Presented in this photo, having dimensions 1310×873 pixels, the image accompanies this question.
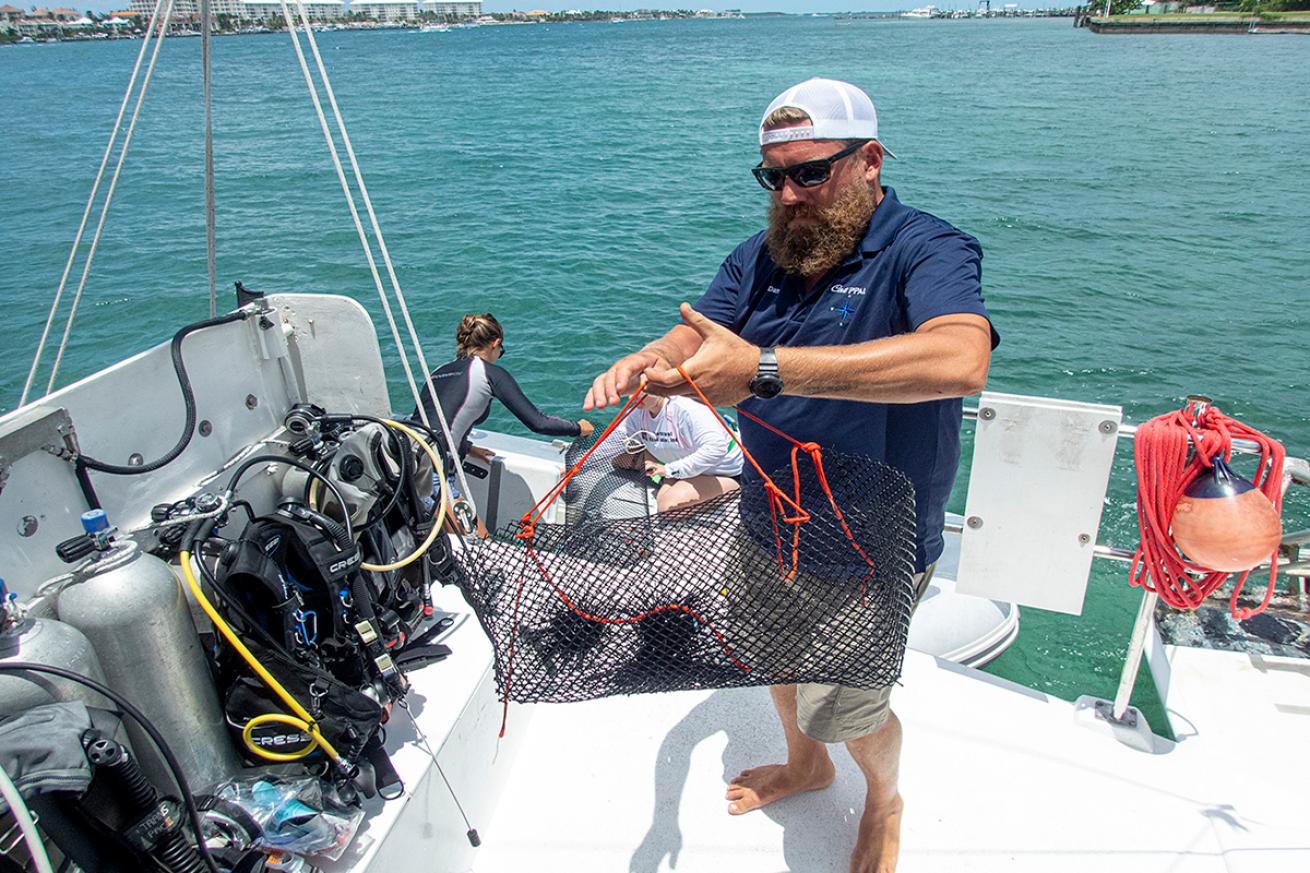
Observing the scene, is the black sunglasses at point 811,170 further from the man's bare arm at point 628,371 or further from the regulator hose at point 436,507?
the regulator hose at point 436,507

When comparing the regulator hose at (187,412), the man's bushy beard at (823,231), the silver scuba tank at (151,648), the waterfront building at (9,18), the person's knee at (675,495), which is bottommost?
the person's knee at (675,495)

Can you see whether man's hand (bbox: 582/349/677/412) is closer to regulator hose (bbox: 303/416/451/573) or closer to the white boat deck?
regulator hose (bbox: 303/416/451/573)

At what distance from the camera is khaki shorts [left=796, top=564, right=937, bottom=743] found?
2.00 metres

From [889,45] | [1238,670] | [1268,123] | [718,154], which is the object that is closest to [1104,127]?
[1268,123]

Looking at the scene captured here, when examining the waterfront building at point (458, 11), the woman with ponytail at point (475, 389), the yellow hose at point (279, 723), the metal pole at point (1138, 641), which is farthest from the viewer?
the waterfront building at point (458, 11)

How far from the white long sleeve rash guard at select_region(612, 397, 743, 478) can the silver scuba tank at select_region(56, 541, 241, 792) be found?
88.1 inches

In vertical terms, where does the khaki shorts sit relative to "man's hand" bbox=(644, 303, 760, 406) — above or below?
below

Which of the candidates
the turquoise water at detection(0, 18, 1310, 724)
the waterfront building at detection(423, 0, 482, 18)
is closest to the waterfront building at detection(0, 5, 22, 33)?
the waterfront building at detection(423, 0, 482, 18)

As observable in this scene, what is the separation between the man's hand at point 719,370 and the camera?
1573mm

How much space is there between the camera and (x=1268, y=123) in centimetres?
2359

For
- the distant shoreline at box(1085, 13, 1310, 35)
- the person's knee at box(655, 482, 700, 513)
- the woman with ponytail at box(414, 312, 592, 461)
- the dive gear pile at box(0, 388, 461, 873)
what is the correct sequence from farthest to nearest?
the distant shoreline at box(1085, 13, 1310, 35) < the woman with ponytail at box(414, 312, 592, 461) < the person's knee at box(655, 482, 700, 513) < the dive gear pile at box(0, 388, 461, 873)

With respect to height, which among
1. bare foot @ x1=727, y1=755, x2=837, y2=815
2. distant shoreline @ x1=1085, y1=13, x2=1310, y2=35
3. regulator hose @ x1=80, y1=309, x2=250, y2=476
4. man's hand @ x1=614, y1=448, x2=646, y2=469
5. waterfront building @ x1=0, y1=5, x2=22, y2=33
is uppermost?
waterfront building @ x1=0, y1=5, x2=22, y2=33

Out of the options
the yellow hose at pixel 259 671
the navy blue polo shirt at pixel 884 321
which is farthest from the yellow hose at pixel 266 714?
the navy blue polo shirt at pixel 884 321

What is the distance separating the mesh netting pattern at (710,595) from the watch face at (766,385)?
1.12ft
